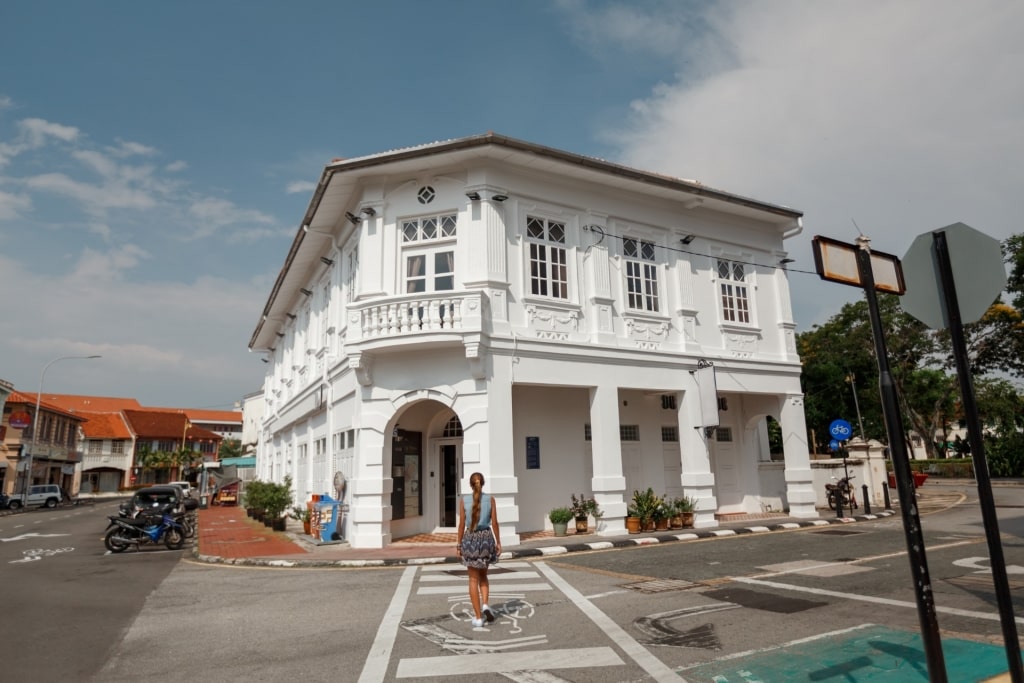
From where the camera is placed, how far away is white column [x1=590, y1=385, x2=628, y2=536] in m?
15.1

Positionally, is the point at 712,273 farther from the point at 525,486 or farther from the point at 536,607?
the point at 536,607

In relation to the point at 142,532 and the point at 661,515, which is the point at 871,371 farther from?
the point at 142,532

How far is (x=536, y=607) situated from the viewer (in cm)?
787

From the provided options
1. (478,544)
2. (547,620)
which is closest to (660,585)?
(547,620)

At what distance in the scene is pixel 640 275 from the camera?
57.1ft

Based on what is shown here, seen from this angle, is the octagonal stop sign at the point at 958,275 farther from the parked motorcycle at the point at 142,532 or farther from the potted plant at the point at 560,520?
the parked motorcycle at the point at 142,532

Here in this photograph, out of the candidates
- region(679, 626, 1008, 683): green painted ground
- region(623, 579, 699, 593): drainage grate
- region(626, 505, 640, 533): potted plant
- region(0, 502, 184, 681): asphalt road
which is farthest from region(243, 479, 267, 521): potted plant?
region(679, 626, 1008, 683): green painted ground

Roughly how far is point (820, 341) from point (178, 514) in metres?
40.2

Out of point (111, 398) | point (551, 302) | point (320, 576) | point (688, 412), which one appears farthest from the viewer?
point (111, 398)

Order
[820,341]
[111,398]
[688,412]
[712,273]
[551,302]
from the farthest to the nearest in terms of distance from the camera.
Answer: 1. [111,398]
2. [820,341]
3. [712,273]
4. [688,412]
5. [551,302]

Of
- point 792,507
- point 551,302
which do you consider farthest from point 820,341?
point 551,302

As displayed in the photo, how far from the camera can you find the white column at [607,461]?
15.1m

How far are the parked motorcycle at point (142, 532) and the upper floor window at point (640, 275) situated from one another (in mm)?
12779

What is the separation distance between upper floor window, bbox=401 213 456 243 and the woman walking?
29.6 ft
